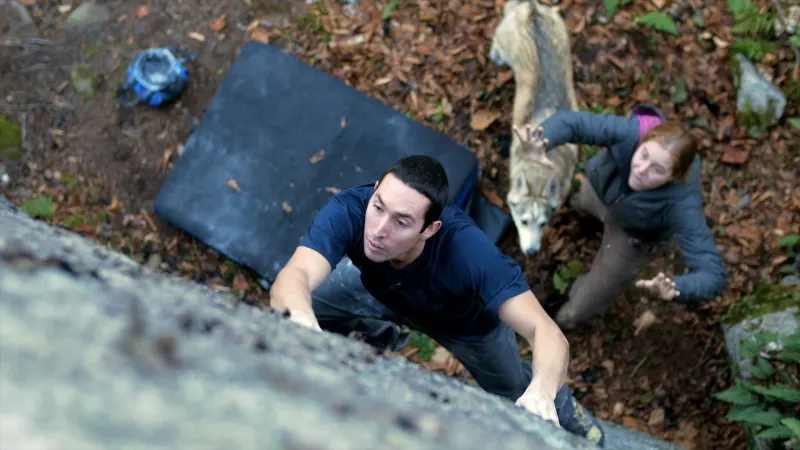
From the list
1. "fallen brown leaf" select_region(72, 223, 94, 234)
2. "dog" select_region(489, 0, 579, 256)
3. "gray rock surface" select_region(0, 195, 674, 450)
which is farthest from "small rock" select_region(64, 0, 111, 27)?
"gray rock surface" select_region(0, 195, 674, 450)

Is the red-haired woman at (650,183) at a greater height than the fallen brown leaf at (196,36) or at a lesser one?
greater

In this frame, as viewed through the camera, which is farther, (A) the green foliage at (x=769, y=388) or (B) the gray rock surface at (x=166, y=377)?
(A) the green foliage at (x=769, y=388)

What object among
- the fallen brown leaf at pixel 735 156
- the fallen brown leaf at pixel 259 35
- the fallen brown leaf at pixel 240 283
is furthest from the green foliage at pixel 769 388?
the fallen brown leaf at pixel 259 35

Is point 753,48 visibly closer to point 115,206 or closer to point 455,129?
point 455,129

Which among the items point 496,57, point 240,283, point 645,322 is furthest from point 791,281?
point 240,283

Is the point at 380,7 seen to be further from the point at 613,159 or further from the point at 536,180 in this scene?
the point at 613,159

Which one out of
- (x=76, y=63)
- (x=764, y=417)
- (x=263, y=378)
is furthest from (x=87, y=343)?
(x=76, y=63)

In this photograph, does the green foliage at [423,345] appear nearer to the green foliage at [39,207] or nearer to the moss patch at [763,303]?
the moss patch at [763,303]

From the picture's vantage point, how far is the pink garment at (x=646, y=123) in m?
4.00

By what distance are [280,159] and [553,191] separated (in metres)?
2.58

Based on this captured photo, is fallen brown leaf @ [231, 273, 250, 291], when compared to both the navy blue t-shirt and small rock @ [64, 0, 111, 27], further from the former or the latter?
small rock @ [64, 0, 111, 27]

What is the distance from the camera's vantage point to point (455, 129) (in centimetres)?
627

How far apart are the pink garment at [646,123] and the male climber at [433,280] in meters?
1.55

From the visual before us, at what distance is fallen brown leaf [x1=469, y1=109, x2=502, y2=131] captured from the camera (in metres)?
6.22
